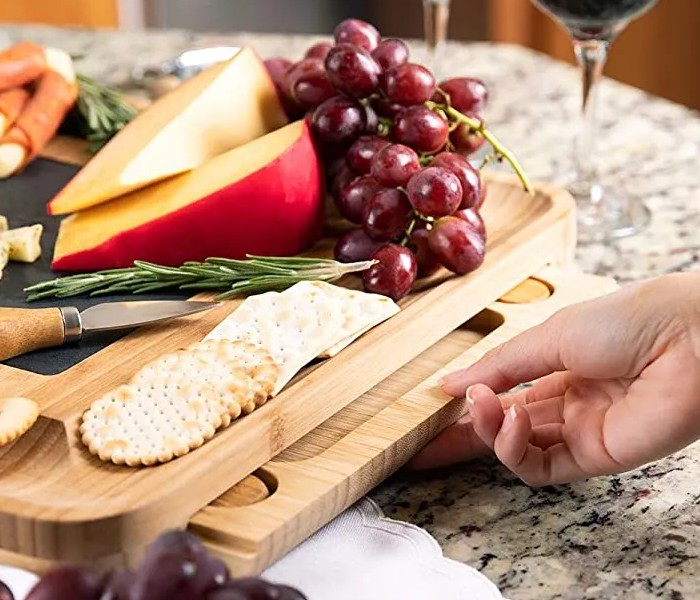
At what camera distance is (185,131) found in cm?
160

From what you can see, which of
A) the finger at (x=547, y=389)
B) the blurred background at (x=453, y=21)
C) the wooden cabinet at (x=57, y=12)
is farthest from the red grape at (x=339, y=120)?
the wooden cabinet at (x=57, y=12)

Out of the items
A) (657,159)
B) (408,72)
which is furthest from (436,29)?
(408,72)

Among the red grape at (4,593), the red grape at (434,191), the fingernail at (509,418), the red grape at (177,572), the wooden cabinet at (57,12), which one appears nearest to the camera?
the red grape at (177,572)

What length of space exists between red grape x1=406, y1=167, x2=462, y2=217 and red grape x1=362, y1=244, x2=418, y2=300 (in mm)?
56

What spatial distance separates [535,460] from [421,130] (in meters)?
0.46

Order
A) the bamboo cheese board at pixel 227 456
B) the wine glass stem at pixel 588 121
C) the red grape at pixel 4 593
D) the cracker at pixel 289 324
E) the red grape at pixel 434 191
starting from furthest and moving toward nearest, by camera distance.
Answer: the wine glass stem at pixel 588 121 < the red grape at pixel 434 191 < the cracker at pixel 289 324 < the bamboo cheese board at pixel 227 456 < the red grape at pixel 4 593

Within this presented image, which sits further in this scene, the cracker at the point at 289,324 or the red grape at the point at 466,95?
the red grape at the point at 466,95

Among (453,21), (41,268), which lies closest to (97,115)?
(41,268)

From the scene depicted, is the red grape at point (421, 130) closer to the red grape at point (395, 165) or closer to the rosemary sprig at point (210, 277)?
the red grape at point (395, 165)

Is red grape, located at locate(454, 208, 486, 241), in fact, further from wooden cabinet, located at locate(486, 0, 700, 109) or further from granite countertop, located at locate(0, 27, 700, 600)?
wooden cabinet, located at locate(486, 0, 700, 109)

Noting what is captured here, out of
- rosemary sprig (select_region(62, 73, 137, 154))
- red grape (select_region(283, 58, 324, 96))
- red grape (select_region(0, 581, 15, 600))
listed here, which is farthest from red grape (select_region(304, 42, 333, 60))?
red grape (select_region(0, 581, 15, 600))

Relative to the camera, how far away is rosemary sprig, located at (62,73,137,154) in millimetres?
1845

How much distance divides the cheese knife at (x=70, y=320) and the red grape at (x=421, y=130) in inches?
12.0

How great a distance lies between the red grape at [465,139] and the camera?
160 centimetres
